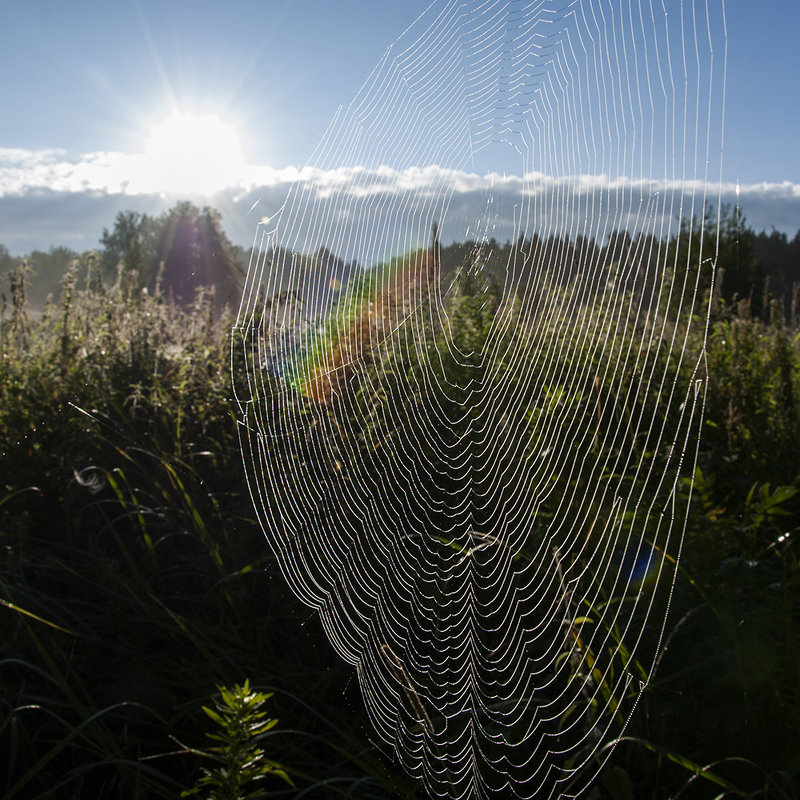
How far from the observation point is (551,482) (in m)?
1.96

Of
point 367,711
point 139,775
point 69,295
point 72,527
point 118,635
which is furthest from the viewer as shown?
point 69,295

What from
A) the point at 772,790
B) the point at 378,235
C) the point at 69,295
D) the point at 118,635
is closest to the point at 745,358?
the point at 378,235

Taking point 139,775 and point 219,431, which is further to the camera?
point 219,431

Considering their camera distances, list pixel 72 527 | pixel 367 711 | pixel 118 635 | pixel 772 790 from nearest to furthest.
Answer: pixel 772 790
pixel 367 711
pixel 118 635
pixel 72 527

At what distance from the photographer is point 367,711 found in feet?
5.41

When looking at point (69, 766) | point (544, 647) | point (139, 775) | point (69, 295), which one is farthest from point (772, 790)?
point (69, 295)

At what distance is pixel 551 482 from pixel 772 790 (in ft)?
2.85

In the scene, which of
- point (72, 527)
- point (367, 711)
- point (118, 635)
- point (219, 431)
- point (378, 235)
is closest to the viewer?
point (367, 711)

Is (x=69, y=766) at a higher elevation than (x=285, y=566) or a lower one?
lower

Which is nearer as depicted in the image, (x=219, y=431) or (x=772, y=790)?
(x=772, y=790)

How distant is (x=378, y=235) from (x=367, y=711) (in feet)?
4.27

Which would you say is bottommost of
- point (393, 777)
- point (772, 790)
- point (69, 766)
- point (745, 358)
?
point (69, 766)

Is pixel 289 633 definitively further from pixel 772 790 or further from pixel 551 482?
pixel 772 790

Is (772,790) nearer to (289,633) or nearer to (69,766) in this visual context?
(289,633)
